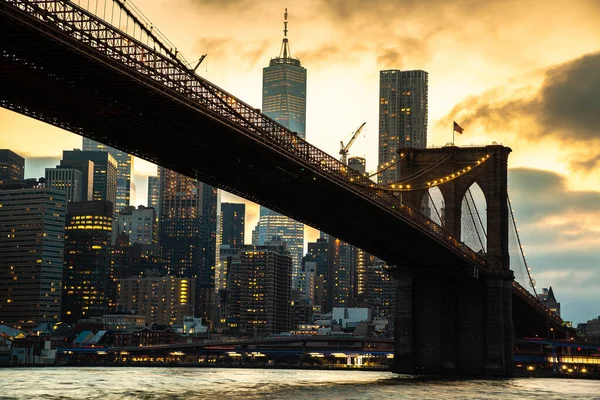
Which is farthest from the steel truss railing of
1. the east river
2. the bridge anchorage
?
the east river

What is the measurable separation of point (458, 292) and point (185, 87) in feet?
152

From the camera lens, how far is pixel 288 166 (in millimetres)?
62156

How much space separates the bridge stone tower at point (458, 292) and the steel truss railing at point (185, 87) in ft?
29.0

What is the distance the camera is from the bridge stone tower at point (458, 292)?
86.0 metres

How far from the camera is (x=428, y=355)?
87.4 m

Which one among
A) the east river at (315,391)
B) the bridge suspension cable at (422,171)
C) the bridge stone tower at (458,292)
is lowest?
the east river at (315,391)

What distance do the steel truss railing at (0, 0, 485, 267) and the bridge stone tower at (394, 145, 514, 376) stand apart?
8.84 meters

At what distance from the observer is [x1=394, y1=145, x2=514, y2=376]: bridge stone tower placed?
86.0 meters

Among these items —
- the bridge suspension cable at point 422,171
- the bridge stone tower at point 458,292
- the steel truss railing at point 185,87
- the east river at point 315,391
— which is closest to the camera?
the steel truss railing at point 185,87

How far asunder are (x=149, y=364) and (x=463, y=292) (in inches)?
3427

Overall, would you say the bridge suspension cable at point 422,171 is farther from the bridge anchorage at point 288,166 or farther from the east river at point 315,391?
the east river at point 315,391

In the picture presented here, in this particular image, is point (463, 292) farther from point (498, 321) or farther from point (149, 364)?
point (149, 364)

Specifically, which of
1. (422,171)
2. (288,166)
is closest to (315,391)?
(288,166)

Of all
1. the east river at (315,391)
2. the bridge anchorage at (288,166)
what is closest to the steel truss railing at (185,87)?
the bridge anchorage at (288,166)
